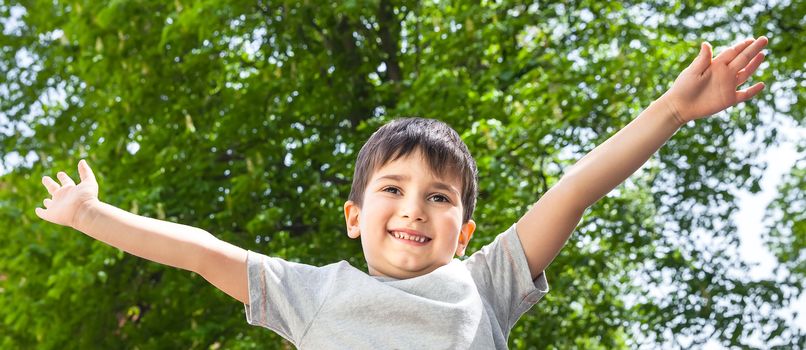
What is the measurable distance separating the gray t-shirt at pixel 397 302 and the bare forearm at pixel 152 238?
5.0 inches

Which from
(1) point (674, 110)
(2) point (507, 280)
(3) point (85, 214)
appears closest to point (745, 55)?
(1) point (674, 110)

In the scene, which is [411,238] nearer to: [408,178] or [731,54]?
[408,178]

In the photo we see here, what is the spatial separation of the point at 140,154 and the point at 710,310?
5115 mm

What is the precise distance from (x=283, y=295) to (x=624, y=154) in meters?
0.75

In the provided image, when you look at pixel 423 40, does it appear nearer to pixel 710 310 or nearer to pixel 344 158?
pixel 344 158

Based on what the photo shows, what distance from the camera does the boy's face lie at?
2.24 metres

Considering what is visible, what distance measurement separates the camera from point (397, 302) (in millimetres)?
2164

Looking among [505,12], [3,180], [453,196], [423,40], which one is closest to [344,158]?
[423,40]

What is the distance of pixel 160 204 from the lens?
8797 millimetres

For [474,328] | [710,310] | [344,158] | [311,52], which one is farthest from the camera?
[311,52]

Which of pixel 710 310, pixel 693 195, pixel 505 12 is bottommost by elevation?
pixel 710 310

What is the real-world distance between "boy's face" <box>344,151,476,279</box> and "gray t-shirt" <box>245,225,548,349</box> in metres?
0.04

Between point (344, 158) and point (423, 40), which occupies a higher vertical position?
point (423, 40)

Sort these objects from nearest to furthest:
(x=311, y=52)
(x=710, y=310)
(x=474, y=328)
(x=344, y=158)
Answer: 1. (x=474, y=328)
2. (x=710, y=310)
3. (x=344, y=158)
4. (x=311, y=52)
